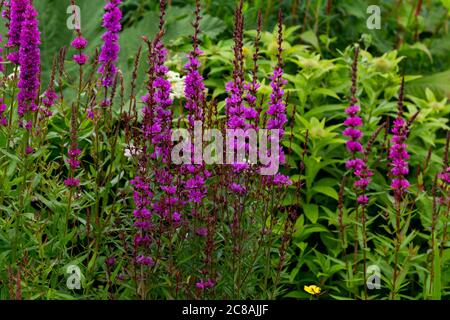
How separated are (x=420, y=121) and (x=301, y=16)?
1.77m

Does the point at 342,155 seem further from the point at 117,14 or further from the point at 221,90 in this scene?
the point at 117,14

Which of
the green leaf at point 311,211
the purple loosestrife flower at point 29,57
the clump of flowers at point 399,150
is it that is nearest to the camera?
the purple loosestrife flower at point 29,57

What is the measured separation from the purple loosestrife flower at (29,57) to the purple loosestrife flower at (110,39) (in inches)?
9.4

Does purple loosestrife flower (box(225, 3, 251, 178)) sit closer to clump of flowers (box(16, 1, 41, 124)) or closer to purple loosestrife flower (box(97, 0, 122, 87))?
purple loosestrife flower (box(97, 0, 122, 87))

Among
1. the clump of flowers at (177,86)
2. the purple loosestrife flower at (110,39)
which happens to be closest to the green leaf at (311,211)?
the clump of flowers at (177,86)

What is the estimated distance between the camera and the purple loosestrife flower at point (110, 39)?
2.84 meters

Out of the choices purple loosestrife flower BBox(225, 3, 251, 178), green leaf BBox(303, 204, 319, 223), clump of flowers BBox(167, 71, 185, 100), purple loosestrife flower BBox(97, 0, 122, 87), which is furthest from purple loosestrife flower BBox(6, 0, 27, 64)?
green leaf BBox(303, 204, 319, 223)

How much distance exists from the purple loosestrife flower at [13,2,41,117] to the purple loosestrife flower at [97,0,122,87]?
0.79 ft

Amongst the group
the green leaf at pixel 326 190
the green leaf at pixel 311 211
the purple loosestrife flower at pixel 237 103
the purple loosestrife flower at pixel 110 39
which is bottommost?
the green leaf at pixel 311 211

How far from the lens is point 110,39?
2877 millimetres

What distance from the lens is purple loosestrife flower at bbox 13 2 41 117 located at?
104 inches

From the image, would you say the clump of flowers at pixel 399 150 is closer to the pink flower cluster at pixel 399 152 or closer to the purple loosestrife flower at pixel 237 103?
the pink flower cluster at pixel 399 152
